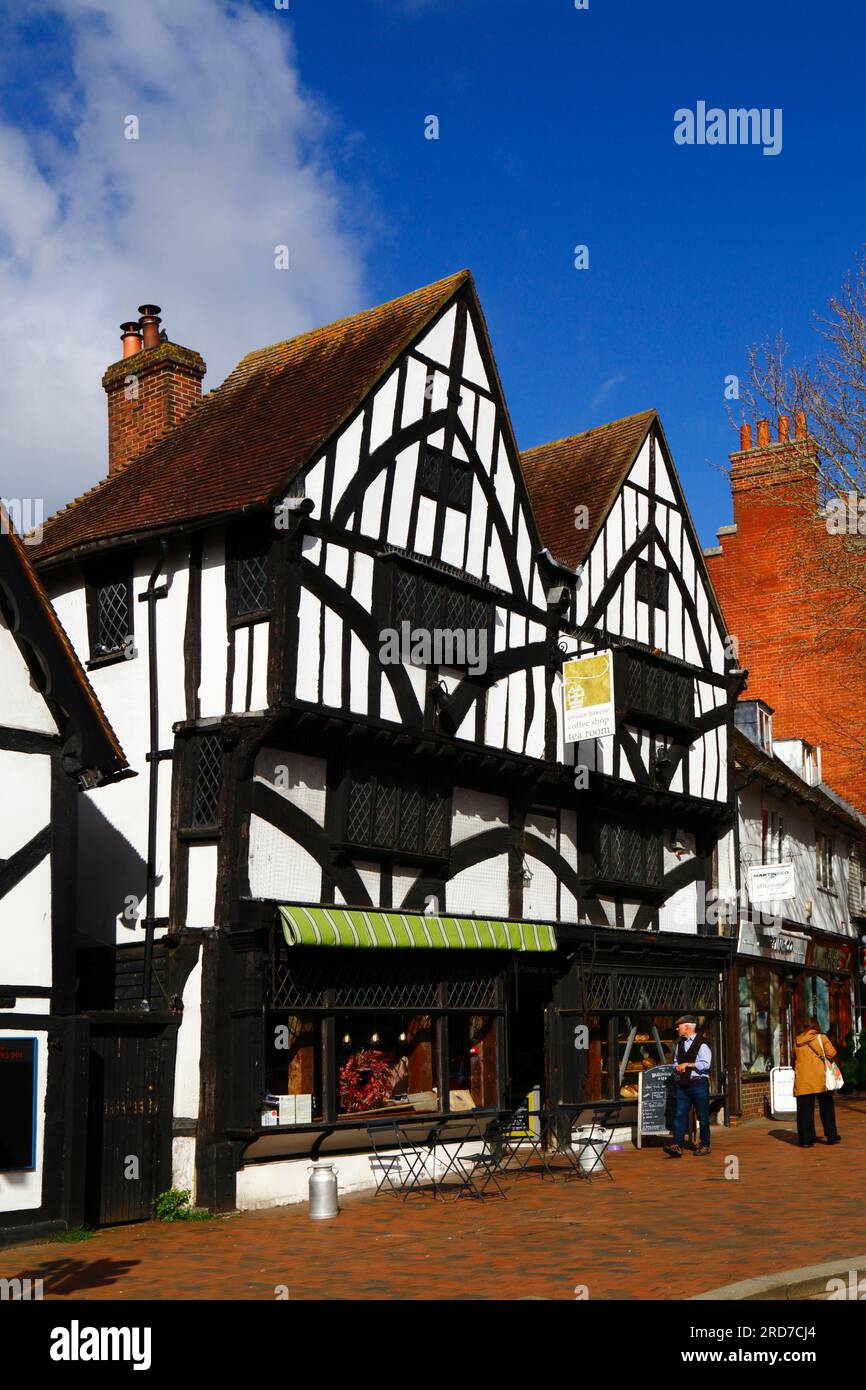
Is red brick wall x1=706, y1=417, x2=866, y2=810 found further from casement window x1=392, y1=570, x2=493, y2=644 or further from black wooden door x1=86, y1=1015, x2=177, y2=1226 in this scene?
black wooden door x1=86, y1=1015, x2=177, y2=1226

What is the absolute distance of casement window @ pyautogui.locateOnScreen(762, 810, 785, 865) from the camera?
25844 millimetres

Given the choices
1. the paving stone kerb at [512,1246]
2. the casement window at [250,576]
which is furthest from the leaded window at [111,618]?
the paving stone kerb at [512,1246]

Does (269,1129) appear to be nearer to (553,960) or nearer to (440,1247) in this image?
(440,1247)

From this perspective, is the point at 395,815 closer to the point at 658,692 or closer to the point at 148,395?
the point at 658,692

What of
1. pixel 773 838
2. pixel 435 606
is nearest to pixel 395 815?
pixel 435 606

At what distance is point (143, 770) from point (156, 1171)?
412 cm

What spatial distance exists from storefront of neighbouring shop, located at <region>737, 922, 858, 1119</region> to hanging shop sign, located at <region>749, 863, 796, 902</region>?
109 cm

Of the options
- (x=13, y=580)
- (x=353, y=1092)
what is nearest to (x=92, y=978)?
(x=353, y=1092)

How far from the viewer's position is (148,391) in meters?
20.2

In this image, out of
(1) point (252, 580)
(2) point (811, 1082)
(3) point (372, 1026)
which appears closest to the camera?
(1) point (252, 580)

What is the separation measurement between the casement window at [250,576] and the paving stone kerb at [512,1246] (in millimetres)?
6009

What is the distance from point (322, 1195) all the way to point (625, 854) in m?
8.46

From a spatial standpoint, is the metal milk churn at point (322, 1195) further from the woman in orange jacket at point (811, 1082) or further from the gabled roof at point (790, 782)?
the gabled roof at point (790, 782)

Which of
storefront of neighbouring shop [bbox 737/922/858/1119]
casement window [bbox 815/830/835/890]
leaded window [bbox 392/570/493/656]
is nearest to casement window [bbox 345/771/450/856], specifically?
leaded window [bbox 392/570/493/656]
